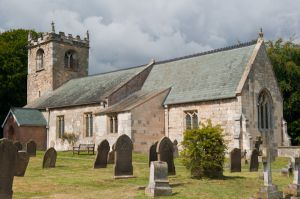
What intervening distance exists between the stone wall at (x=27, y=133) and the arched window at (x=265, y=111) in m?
20.9

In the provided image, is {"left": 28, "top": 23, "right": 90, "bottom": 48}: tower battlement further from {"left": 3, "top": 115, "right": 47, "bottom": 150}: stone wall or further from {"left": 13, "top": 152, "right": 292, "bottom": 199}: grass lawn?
{"left": 13, "top": 152, "right": 292, "bottom": 199}: grass lawn

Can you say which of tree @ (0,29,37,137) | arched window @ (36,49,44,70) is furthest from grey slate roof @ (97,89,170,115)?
tree @ (0,29,37,137)

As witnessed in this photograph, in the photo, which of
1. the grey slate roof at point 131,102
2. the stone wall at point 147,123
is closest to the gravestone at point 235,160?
the stone wall at point 147,123

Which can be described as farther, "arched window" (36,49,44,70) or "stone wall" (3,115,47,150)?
"arched window" (36,49,44,70)

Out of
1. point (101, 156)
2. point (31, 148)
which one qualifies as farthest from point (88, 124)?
point (101, 156)

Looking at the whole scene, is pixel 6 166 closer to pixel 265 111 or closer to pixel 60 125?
pixel 265 111

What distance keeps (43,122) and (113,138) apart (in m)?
10.7

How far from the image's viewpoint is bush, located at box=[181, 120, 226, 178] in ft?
54.9

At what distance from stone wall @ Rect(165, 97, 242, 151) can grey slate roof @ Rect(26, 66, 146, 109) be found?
6.67 meters

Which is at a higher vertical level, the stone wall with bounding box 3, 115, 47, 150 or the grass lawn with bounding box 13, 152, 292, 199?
the stone wall with bounding box 3, 115, 47, 150

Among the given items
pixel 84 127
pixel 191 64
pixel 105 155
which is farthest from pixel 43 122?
pixel 105 155

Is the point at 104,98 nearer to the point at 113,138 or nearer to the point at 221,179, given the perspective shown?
the point at 113,138

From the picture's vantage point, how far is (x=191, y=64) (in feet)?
117

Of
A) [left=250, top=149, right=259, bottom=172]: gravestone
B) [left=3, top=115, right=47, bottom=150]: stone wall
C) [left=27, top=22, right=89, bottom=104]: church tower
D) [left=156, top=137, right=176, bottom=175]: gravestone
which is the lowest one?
[left=250, top=149, right=259, bottom=172]: gravestone
